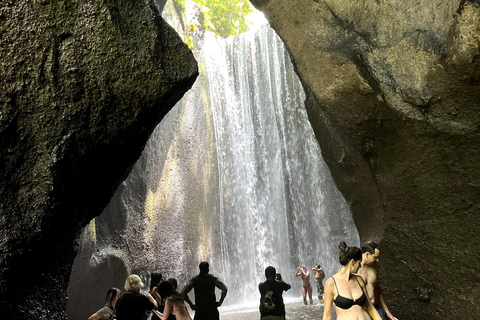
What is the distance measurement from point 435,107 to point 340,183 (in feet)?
9.08

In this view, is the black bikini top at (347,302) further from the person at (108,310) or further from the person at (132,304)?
the person at (108,310)

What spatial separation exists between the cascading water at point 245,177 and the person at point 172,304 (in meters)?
9.58

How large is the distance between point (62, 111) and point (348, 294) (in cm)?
300

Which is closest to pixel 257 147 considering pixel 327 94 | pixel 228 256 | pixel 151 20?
pixel 228 256

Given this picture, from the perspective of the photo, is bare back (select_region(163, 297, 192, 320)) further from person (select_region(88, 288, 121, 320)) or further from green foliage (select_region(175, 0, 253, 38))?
green foliage (select_region(175, 0, 253, 38))

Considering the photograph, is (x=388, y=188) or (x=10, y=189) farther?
(x=388, y=188)

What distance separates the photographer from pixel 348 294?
3.63m

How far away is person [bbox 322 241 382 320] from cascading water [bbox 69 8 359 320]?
35.3ft

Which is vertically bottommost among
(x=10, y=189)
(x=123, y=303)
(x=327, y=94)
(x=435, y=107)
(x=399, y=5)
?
(x=123, y=303)

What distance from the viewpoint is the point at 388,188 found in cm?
654

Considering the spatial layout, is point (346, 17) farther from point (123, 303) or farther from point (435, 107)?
point (123, 303)

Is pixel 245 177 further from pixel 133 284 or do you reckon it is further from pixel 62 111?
pixel 62 111

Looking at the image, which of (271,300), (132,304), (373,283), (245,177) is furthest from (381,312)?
(245,177)

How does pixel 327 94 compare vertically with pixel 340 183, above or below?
above
